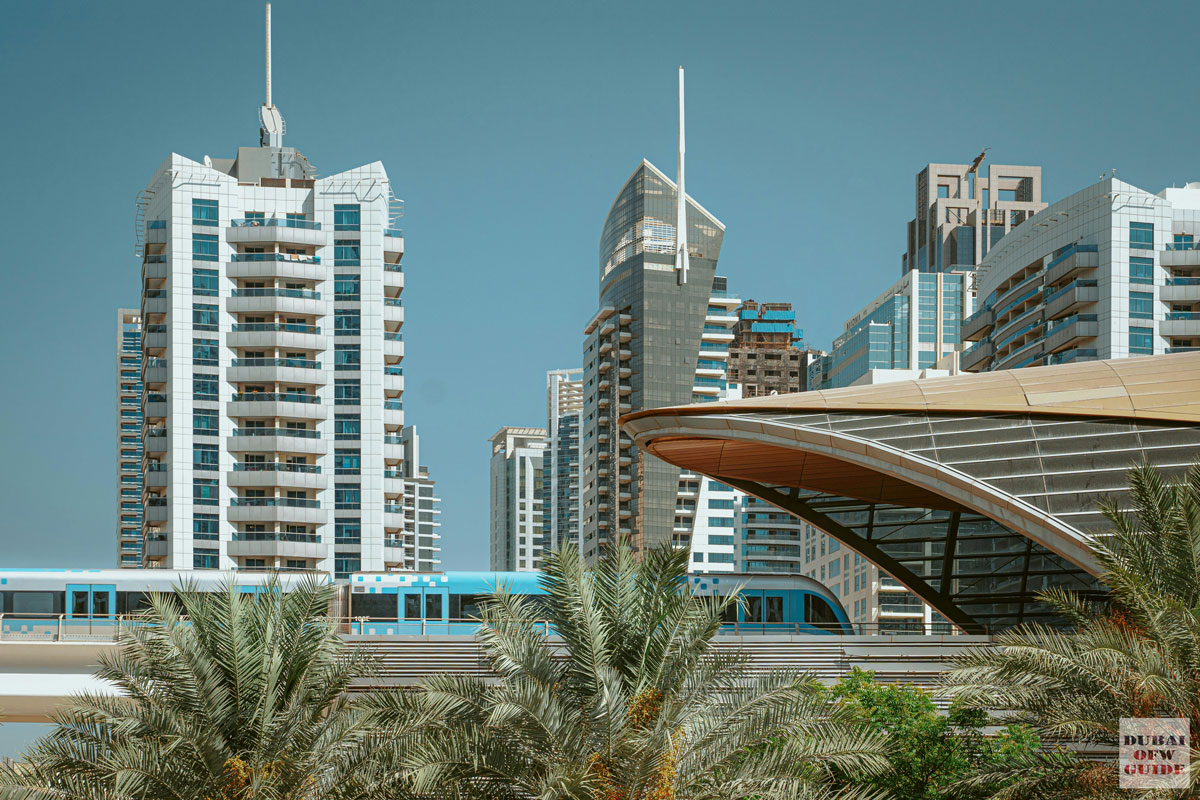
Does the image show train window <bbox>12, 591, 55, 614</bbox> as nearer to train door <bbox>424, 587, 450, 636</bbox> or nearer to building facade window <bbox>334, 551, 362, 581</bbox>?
train door <bbox>424, 587, 450, 636</bbox>

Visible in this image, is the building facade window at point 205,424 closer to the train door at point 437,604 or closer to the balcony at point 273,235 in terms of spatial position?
the balcony at point 273,235

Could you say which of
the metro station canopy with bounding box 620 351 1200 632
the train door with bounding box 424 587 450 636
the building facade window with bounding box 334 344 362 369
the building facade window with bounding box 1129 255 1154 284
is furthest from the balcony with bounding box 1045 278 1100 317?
the train door with bounding box 424 587 450 636

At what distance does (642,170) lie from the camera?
15175 cm

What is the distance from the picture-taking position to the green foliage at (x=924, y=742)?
2086 cm

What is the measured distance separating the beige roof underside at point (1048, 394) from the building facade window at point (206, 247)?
53272mm

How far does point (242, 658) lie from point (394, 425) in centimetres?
6669

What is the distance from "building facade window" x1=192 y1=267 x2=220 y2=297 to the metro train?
41059mm

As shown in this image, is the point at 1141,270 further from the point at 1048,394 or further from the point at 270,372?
the point at 1048,394

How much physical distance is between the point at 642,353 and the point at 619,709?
121836mm

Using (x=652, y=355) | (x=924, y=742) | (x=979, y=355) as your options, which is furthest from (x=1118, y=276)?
(x=924, y=742)

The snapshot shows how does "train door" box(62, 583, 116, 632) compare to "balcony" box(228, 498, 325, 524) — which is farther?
"balcony" box(228, 498, 325, 524)

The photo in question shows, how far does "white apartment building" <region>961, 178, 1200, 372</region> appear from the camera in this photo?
9288cm

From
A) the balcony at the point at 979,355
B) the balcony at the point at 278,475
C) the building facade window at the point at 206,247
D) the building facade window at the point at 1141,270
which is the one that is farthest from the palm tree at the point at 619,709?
the balcony at the point at 979,355
